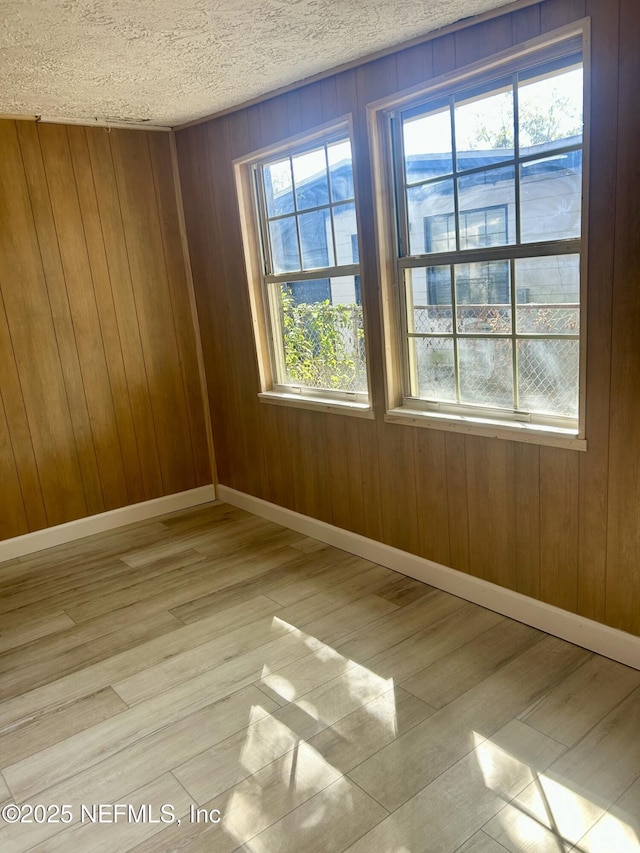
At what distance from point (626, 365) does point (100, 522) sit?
3.27 m

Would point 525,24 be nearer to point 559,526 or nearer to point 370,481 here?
point 559,526

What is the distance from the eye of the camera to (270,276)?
371cm

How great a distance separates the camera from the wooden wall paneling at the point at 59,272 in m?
3.62

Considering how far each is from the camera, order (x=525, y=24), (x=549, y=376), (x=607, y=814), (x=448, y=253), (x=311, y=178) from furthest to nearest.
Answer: (x=311, y=178) → (x=448, y=253) → (x=549, y=376) → (x=525, y=24) → (x=607, y=814)

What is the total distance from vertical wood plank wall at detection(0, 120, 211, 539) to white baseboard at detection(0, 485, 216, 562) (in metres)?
0.06

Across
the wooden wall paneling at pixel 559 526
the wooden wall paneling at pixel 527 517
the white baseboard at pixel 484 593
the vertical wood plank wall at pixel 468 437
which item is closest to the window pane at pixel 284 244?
the vertical wood plank wall at pixel 468 437

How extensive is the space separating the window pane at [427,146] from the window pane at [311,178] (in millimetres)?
553

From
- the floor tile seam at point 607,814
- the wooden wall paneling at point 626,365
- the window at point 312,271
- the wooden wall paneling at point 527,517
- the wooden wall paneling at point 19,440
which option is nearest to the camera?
the floor tile seam at point 607,814

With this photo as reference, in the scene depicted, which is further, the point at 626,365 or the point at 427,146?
the point at 427,146

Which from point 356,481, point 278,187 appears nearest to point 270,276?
point 278,187

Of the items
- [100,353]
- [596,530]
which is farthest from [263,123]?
[596,530]

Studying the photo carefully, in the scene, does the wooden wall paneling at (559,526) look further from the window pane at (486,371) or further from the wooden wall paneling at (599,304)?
the window pane at (486,371)

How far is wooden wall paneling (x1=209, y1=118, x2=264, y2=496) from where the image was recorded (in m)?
3.73

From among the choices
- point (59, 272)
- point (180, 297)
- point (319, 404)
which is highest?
point (59, 272)
